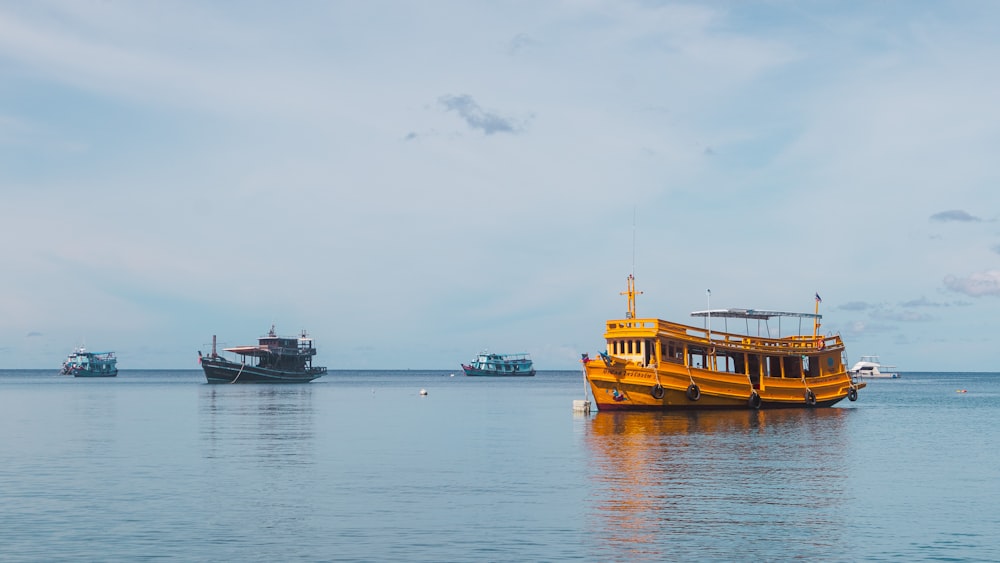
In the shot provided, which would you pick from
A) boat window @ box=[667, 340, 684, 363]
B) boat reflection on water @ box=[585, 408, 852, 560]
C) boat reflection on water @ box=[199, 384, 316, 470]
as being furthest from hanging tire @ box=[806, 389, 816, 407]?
boat reflection on water @ box=[199, 384, 316, 470]

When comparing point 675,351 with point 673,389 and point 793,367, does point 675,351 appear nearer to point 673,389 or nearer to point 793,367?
point 673,389

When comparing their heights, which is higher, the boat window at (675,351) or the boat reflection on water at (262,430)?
the boat window at (675,351)

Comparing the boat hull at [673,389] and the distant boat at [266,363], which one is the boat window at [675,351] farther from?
the distant boat at [266,363]

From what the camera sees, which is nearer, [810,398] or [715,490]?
[715,490]

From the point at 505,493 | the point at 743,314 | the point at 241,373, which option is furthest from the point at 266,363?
the point at 505,493

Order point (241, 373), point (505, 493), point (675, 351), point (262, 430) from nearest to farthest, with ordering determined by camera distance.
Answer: point (505, 493) → point (262, 430) → point (675, 351) → point (241, 373)

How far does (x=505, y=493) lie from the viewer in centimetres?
3148

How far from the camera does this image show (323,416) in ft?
243

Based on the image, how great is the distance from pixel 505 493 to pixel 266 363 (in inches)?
4976

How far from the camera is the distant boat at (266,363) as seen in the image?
151000mm

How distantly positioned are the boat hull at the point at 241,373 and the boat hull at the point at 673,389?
310 feet

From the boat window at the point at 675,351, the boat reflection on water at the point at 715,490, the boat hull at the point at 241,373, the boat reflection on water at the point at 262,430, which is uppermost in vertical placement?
the boat window at the point at 675,351

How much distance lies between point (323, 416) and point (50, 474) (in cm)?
3751

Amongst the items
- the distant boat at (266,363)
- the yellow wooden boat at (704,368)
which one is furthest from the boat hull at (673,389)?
the distant boat at (266,363)
